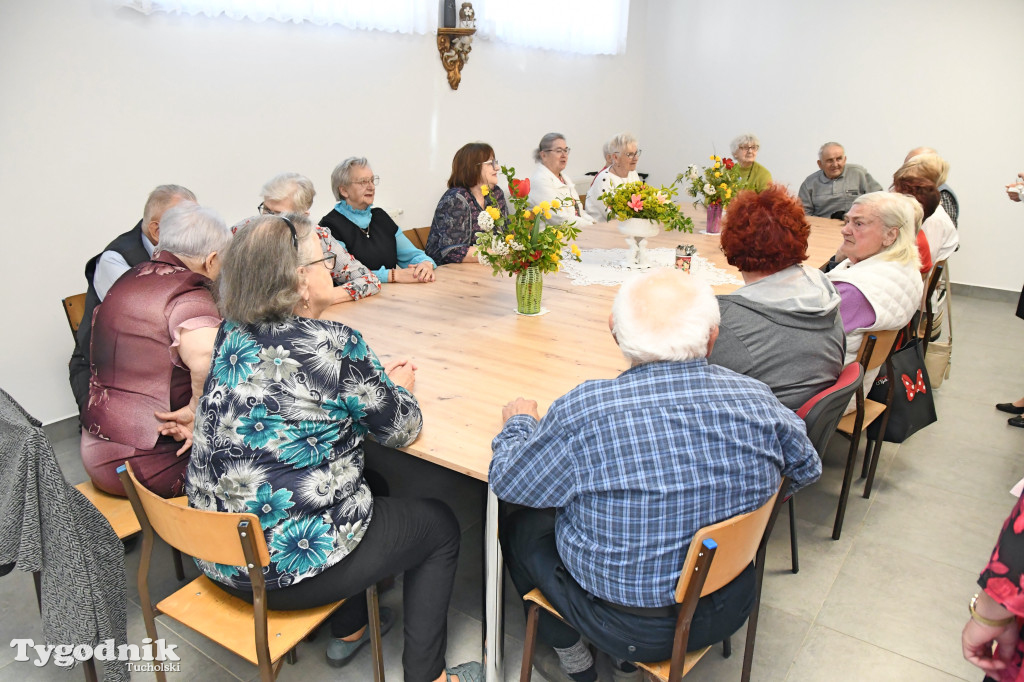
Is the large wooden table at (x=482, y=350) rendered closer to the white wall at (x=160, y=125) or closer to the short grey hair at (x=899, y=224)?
the short grey hair at (x=899, y=224)

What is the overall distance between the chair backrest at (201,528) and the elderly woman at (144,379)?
1.65ft

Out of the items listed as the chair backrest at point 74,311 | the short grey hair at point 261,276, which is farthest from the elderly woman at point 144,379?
the chair backrest at point 74,311

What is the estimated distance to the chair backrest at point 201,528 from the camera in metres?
1.49

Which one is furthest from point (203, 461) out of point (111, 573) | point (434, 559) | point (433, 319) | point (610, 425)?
point (433, 319)

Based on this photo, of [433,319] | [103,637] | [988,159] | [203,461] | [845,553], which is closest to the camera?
[203,461]

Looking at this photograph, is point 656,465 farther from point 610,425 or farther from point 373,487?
point 373,487

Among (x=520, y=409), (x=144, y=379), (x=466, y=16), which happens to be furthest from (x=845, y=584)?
(x=466, y=16)

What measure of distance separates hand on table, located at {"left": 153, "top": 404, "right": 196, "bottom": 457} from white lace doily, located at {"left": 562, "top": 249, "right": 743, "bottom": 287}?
74.8 inches

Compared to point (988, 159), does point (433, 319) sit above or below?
below

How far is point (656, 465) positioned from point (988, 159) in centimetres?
636

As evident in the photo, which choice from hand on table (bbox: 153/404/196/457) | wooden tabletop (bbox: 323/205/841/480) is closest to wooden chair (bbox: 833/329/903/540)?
wooden tabletop (bbox: 323/205/841/480)

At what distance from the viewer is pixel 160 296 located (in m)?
2.11

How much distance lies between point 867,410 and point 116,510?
2.69 meters

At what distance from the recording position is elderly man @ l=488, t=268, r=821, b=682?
4.83ft
